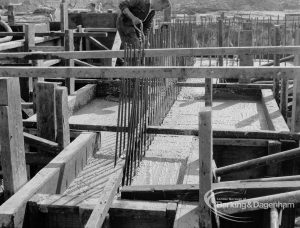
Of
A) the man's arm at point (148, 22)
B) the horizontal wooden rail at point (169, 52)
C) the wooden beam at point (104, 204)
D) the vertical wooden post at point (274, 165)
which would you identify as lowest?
the vertical wooden post at point (274, 165)

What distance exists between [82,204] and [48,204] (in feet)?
0.91

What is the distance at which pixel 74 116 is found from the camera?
23.0ft

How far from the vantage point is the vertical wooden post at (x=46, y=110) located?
4.95 metres

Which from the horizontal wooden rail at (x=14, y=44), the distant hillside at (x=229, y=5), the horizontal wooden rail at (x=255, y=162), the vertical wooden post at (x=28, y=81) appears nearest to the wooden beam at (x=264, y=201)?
the horizontal wooden rail at (x=255, y=162)

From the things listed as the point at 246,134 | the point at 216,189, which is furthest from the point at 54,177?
the point at 246,134

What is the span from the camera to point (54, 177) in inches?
165

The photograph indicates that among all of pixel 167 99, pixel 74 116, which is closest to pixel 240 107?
pixel 167 99

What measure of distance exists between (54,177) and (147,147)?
65.1 inches

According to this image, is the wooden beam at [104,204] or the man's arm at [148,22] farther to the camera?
the man's arm at [148,22]

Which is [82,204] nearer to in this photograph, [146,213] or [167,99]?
[146,213]

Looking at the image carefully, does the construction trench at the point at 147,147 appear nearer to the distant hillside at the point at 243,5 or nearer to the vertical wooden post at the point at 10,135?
the vertical wooden post at the point at 10,135

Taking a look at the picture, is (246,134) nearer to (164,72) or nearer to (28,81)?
(164,72)

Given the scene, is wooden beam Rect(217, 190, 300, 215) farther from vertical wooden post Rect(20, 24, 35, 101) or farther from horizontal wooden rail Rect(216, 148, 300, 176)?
vertical wooden post Rect(20, 24, 35, 101)

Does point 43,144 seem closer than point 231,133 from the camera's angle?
Yes
